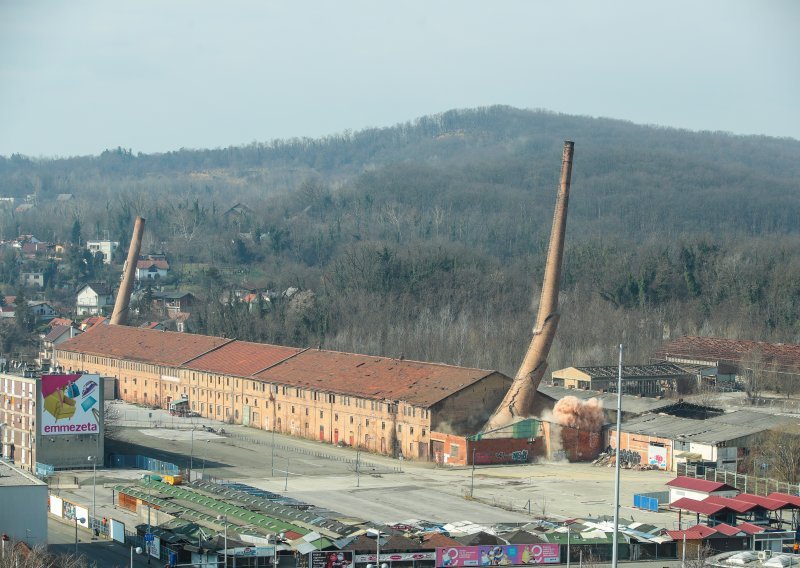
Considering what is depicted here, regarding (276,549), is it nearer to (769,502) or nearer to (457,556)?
(457,556)

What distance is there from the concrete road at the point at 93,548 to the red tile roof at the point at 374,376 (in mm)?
19292

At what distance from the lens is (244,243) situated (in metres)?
149

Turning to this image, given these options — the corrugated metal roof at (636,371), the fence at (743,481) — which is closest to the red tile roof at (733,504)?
the fence at (743,481)

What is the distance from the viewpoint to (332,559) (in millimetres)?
37500

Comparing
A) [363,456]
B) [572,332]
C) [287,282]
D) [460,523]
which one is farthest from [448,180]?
[460,523]

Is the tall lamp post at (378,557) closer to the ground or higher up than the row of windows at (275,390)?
closer to the ground

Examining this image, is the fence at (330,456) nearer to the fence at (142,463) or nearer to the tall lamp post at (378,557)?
the fence at (142,463)

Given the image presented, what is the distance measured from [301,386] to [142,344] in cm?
2058

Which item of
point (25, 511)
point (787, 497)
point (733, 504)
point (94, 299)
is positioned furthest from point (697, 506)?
point (94, 299)

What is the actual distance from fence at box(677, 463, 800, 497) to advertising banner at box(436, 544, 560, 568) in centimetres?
1159

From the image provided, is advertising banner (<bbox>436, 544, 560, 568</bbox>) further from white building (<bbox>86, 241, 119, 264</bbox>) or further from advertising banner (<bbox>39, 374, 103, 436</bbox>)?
white building (<bbox>86, 241, 119, 264</bbox>)

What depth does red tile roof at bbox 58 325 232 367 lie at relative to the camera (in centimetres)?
7981

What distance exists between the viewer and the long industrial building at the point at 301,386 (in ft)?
197

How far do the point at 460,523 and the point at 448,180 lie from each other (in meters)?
155
